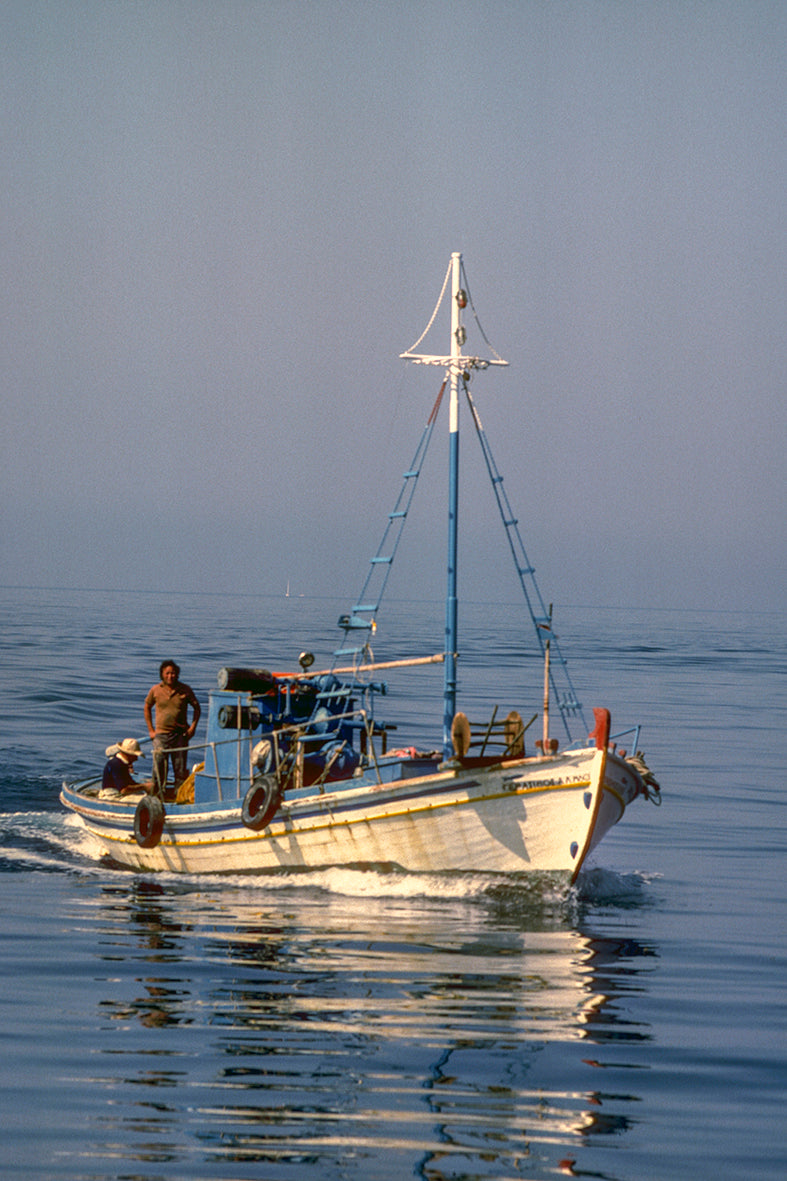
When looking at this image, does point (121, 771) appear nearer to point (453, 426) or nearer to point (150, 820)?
point (150, 820)

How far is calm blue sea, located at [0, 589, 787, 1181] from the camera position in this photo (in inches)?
329

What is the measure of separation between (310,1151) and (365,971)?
479cm

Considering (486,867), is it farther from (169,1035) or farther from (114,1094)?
(114,1094)

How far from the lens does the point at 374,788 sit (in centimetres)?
1672

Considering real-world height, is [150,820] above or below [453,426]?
below

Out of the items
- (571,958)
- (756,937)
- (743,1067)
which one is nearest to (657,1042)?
(743,1067)

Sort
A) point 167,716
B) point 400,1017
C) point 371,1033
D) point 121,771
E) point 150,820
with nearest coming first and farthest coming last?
point 371,1033
point 400,1017
point 150,820
point 167,716
point 121,771

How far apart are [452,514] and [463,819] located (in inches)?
168

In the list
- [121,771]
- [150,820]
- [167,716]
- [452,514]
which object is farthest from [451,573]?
[121,771]

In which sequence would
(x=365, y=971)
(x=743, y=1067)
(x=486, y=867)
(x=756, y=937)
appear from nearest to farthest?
1. (x=743, y=1067)
2. (x=365, y=971)
3. (x=756, y=937)
4. (x=486, y=867)

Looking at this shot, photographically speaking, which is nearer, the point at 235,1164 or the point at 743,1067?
the point at 235,1164

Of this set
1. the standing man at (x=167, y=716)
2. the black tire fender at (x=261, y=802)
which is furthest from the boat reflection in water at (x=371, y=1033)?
the standing man at (x=167, y=716)

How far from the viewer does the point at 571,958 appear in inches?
550

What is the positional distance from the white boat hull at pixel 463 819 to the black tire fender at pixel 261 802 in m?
0.19
